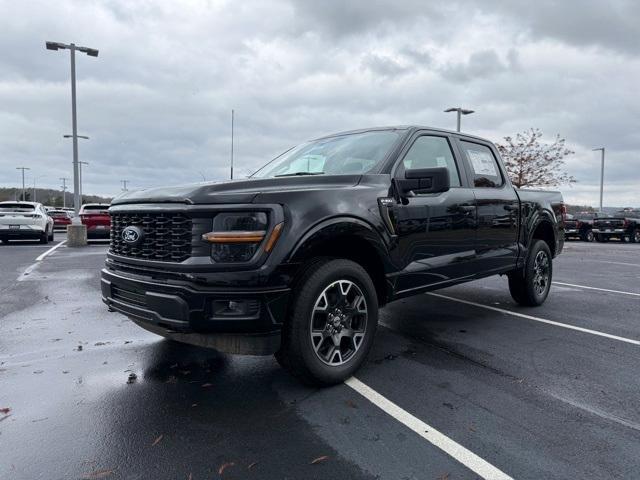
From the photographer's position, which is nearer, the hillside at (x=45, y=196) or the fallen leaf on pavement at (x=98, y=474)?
the fallen leaf on pavement at (x=98, y=474)

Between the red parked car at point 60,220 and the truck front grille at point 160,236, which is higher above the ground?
the truck front grille at point 160,236

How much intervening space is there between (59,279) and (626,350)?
8372 millimetres

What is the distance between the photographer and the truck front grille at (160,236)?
313 centimetres

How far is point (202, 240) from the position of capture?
120 inches

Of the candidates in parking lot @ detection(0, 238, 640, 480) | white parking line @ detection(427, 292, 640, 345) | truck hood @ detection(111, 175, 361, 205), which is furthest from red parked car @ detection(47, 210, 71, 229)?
truck hood @ detection(111, 175, 361, 205)

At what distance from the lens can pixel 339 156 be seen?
4352 millimetres

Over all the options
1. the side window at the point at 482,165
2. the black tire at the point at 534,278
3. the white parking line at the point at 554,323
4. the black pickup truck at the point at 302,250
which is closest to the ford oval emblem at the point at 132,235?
the black pickup truck at the point at 302,250

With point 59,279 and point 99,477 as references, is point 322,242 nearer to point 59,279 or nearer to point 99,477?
point 99,477

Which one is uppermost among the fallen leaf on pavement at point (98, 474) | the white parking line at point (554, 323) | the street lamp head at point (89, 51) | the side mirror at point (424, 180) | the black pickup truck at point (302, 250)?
the street lamp head at point (89, 51)

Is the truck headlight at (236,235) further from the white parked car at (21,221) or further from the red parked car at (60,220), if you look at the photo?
the red parked car at (60,220)

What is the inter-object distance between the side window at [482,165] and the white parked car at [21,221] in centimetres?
1587

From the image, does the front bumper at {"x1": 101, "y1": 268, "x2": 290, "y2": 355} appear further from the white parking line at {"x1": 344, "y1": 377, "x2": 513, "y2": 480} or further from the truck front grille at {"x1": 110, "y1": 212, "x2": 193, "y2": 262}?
the white parking line at {"x1": 344, "y1": 377, "x2": 513, "y2": 480}

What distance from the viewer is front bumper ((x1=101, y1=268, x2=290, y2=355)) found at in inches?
117

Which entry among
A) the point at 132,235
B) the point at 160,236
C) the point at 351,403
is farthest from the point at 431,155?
the point at 132,235
